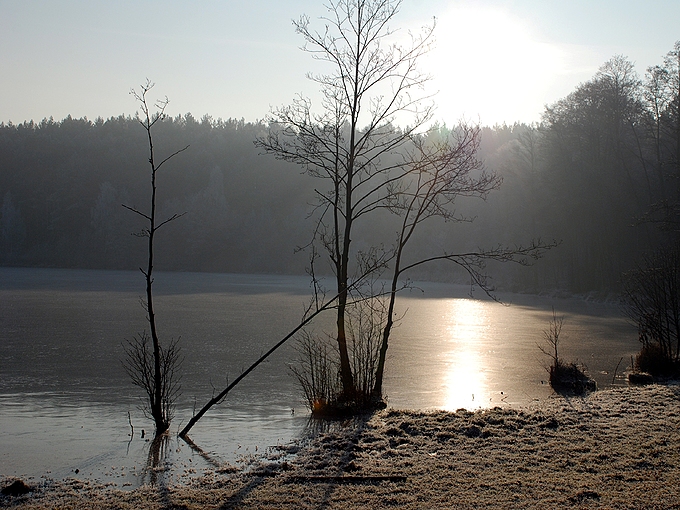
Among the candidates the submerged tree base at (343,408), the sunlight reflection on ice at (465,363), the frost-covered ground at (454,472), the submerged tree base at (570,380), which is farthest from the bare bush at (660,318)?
the submerged tree base at (343,408)

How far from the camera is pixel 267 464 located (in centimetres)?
625

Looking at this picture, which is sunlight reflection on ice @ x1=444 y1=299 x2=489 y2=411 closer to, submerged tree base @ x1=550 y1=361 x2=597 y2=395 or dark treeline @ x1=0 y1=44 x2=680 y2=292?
submerged tree base @ x1=550 y1=361 x2=597 y2=395

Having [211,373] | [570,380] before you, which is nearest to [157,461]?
[211,373]

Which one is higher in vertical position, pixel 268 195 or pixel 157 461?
pixel 268 195

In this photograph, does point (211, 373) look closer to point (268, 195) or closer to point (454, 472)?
point (454, 472)

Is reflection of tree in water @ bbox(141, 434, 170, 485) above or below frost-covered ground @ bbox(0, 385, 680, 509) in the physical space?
below

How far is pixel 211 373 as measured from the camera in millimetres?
12891

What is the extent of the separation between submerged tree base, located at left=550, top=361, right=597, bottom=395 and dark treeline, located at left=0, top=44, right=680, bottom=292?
917 inches

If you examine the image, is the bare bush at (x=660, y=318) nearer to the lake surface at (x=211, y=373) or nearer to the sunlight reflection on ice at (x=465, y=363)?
→ the lake surface at (x=211, y=373)

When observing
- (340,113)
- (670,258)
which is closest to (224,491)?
(340,113)

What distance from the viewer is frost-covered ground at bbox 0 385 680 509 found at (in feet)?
16.1

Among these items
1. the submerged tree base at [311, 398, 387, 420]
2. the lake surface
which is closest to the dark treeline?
the lake surface

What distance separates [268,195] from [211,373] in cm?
7706

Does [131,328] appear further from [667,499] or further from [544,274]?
[544,274]
